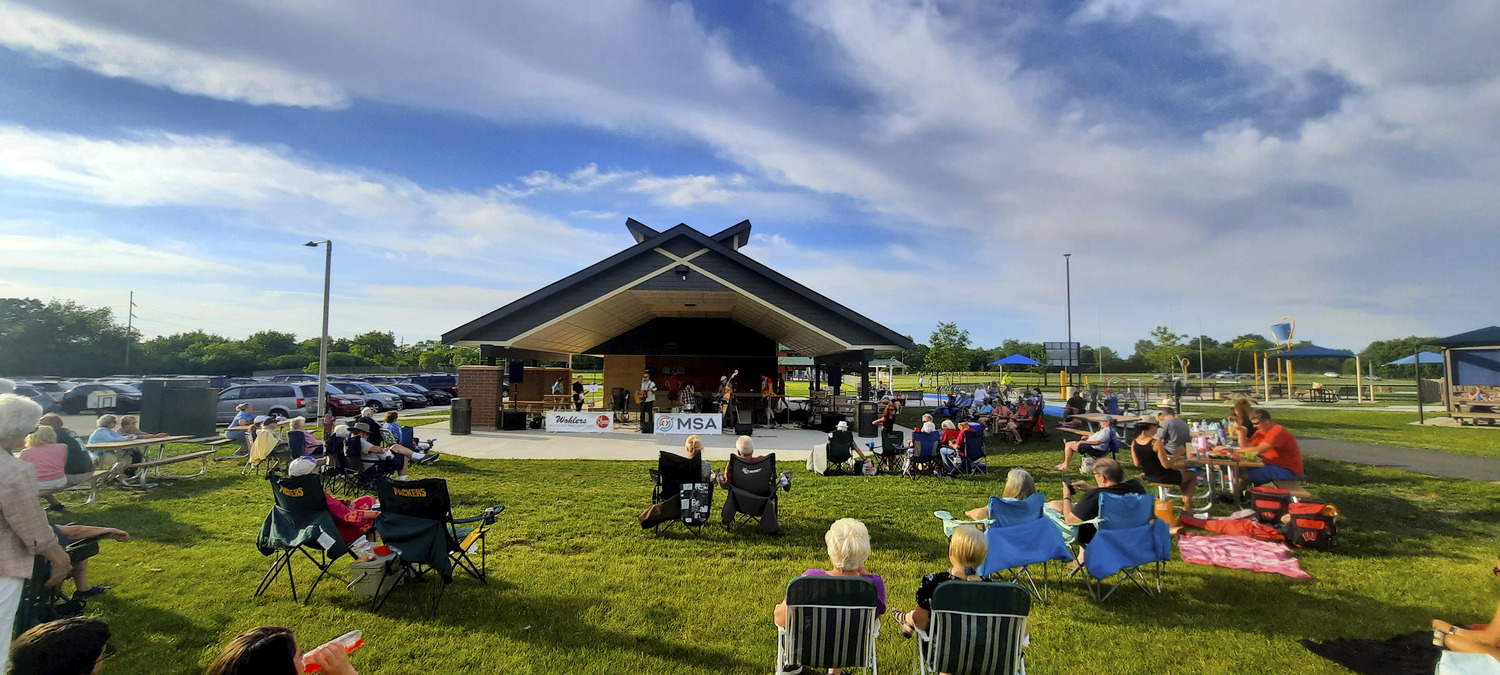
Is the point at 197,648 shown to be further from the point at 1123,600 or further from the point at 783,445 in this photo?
the point at 783,445

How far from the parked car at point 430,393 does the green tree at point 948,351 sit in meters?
30.2

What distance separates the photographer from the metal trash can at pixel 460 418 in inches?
632

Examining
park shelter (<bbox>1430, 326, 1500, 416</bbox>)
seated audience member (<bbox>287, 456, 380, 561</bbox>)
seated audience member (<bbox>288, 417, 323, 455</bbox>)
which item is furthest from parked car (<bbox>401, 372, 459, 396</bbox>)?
park shelter (<bbox>1430, 326, 1500, 416</bbox>)

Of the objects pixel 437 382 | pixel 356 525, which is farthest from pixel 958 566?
pixel 437 382

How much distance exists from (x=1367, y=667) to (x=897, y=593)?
2834 mm

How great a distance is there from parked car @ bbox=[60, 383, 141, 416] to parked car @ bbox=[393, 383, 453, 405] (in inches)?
361

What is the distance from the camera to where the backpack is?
249 inches

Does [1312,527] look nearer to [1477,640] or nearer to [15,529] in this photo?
[1477,640]

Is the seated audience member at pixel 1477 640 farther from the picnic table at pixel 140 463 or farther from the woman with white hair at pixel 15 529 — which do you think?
the picnic table at pixel 140 463

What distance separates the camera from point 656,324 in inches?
975

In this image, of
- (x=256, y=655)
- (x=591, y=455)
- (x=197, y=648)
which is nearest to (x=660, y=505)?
(x=197, y=648)

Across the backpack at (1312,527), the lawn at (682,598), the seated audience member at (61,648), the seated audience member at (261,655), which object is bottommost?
the lawn at (682,598)

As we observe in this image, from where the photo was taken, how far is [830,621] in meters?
3.30

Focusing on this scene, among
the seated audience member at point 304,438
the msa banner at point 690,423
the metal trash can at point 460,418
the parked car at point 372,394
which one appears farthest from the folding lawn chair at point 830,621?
the parked car at point 372,394
